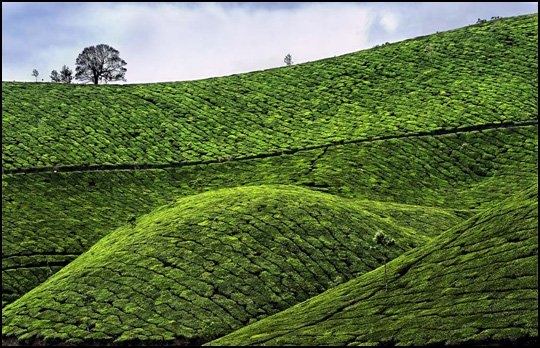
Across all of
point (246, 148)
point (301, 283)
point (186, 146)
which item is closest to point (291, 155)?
point (246, 148)

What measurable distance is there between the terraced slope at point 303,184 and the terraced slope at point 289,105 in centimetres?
514

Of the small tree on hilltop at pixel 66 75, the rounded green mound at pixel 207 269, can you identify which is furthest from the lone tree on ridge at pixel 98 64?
the rounded green mound at pixel 207 269

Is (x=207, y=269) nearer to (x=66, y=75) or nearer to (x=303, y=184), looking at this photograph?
(x=303, y=184)

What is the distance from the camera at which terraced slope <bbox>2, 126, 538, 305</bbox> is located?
77062 mm

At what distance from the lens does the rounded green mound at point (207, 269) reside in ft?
175

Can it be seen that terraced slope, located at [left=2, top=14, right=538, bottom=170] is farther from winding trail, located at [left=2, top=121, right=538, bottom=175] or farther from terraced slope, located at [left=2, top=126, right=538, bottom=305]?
terraced slope, located at [left=2, top=126, right=538, bottom=305]

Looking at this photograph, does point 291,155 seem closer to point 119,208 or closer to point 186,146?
point 186,146

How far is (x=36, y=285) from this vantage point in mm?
68000

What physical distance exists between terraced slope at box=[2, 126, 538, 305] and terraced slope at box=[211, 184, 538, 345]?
25354 millimetres

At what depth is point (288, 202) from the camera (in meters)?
72.3

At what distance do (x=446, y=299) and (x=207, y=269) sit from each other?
2586cm

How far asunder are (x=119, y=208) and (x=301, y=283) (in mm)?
39533

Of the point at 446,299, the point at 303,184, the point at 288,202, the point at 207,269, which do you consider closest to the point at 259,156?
the point at 303,184

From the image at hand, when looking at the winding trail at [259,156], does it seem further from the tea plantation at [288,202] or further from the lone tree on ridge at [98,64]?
the lone tree on ridge at [98,64]
